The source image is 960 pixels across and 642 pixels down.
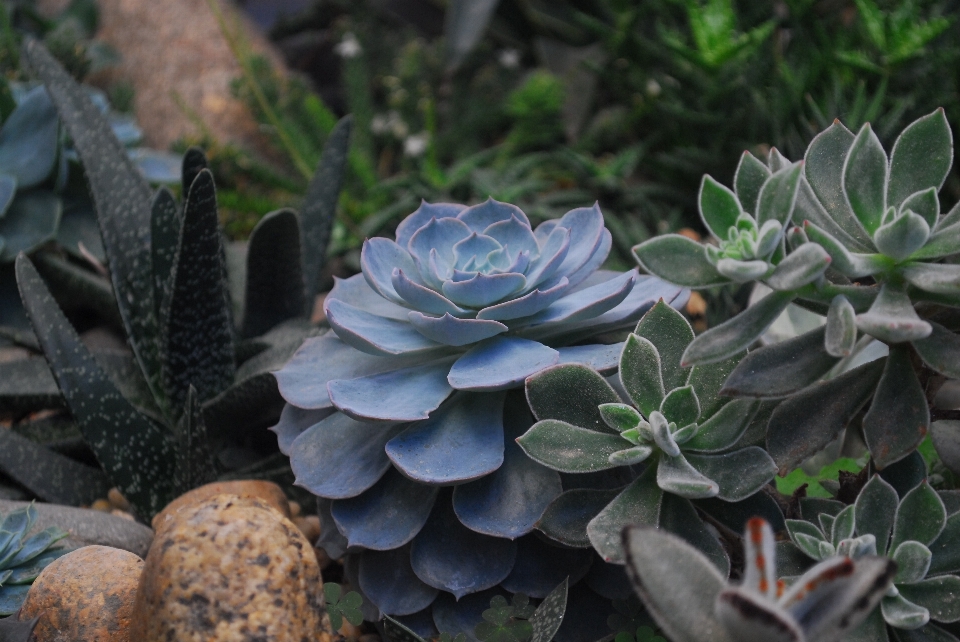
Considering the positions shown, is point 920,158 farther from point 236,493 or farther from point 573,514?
point 236,493

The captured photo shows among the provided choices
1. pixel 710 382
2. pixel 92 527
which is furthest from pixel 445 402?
pixel 92 527

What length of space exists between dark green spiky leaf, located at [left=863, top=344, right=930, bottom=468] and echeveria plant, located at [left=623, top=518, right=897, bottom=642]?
0.17m

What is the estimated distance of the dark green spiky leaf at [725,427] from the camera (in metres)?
0.68

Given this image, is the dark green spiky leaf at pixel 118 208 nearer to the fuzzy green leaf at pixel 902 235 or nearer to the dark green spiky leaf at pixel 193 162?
the dark green spiky leaf at pixel 193 162

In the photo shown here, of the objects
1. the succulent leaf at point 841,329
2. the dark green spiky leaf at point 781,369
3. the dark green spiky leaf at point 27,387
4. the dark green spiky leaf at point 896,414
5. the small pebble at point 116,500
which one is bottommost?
the small pebble at point 116,500

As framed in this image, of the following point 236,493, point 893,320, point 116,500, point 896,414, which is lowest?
point 116,500

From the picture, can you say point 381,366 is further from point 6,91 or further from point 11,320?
point 6,91

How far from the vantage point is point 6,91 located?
1.41 meters

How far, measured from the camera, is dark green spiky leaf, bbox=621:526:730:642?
497 millimetres

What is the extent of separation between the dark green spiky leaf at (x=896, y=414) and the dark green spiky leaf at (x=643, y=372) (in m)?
0.17

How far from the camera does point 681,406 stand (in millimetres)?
701

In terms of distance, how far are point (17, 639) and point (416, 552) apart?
377mm

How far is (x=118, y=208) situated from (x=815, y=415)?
39.2 inches

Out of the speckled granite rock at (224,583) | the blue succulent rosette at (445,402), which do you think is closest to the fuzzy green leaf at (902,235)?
the blue succulent rosette at (445,402)
